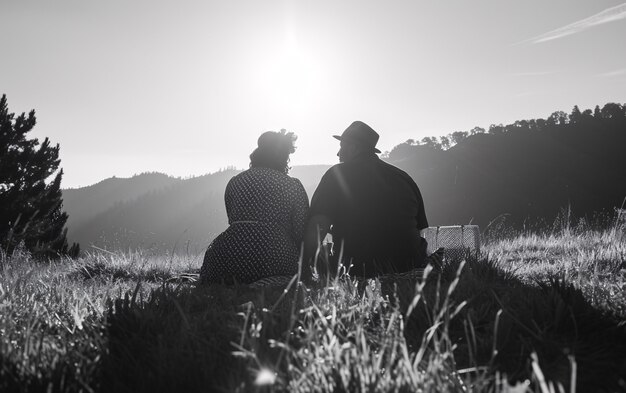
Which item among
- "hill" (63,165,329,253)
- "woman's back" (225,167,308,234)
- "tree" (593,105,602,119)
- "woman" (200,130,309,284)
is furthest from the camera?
"hill" (63,165,329,253)

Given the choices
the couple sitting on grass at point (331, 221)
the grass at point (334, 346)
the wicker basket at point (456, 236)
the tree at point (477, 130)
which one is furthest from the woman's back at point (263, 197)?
the tree at point (477, 130)

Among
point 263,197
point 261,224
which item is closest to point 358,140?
point 263,197

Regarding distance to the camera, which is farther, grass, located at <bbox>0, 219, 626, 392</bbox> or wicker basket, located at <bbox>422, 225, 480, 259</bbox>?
wicker basket, located at <bbox>422, 225, 480, 259</bbox>

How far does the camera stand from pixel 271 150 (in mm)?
4926

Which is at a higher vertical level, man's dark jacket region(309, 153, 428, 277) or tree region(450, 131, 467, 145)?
tree region(450, 131, 467, 145)

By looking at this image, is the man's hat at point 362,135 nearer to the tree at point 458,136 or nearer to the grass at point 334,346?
the grass at point 334,346

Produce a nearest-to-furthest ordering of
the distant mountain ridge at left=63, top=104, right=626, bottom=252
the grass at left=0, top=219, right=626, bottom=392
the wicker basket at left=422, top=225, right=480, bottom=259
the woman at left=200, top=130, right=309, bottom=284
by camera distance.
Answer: the grass at left=0, top=219, right=626, bottom=392, the woman at left=200, top=130, right=309, bottom=284, the wicker basket at left=422, top=225, right=480, bottom=259, the distant mountain ridge at left=63, top=104, right=626, bottom=252

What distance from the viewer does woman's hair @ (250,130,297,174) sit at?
4922 mm

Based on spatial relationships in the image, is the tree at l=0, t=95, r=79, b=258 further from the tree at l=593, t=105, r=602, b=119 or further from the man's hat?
the tree at l=593, t=105, r=602, b=119

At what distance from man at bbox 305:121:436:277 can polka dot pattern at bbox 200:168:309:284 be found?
230mm

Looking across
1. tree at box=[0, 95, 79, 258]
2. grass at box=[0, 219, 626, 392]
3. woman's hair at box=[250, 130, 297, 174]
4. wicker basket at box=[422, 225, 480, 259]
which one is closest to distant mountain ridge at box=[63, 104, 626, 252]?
tree at box=[0, 95, 79, 258]

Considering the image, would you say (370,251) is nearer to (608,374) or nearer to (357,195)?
(357,195)

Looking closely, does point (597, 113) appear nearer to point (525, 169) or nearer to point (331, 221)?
point (525, 169)

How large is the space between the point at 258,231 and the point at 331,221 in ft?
2.54
